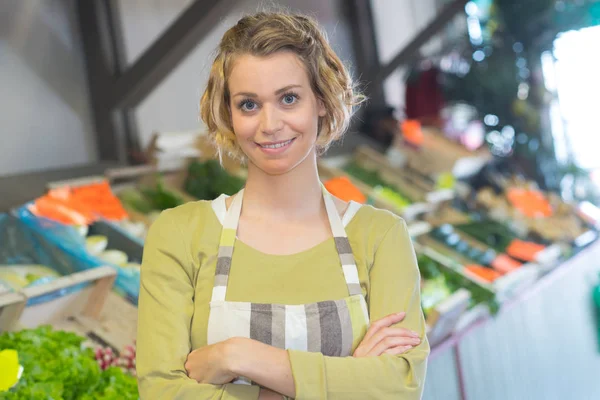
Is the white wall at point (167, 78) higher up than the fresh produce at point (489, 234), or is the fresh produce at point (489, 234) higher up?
the white wall at point (167, 78)

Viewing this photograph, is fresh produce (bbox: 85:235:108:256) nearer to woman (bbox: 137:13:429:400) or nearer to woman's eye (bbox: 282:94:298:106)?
woman (bbox: 137:13:429:400)

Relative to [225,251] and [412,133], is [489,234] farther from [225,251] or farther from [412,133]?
[225,251]

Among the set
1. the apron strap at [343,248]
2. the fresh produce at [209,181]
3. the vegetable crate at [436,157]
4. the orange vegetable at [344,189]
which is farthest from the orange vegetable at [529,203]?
the apron strap at [343,248]

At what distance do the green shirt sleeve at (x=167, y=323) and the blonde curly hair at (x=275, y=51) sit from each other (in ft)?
0.73

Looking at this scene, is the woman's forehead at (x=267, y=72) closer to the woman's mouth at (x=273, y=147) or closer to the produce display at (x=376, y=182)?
the woman's mouth at (x=273, y=147)

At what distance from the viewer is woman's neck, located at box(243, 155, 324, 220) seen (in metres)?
1.46

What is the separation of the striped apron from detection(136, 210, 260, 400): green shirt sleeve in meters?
0.05

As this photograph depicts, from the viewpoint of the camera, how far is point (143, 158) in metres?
3.89

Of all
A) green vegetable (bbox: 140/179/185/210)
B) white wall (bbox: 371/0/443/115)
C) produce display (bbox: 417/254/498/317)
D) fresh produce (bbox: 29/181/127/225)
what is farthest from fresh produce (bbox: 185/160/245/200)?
white wall (bbox: 371/0/443/115)

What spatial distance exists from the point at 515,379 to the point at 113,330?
82.2 inches

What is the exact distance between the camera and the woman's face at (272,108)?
1.34 m

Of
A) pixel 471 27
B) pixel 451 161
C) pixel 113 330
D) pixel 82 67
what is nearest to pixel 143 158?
pixel 82 67

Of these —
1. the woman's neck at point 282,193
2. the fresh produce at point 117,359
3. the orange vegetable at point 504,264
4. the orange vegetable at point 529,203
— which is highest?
the woman's neck at point 282,193

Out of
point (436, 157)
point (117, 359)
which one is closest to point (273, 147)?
point (117, 359)
